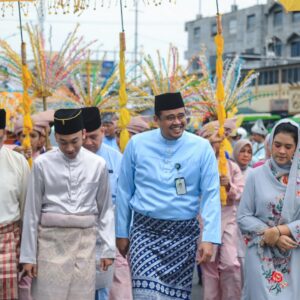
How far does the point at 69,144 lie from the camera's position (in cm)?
→ 524

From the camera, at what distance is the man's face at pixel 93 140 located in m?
6.49

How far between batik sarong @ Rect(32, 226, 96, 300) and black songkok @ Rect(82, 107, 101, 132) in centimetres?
140

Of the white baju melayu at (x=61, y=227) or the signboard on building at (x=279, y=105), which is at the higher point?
the white baju melayu at (x=61, y=227)

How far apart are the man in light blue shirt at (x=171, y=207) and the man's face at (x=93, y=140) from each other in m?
0.96

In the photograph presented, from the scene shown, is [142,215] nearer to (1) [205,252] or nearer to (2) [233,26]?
(1) [205,252]

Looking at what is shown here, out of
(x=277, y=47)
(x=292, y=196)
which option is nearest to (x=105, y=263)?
(x=292, y=196)

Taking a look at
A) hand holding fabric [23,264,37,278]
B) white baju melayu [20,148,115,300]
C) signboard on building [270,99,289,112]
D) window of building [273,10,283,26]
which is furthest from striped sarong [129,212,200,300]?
window of building [273,10,283,26]

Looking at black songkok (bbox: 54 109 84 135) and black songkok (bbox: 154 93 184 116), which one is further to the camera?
black songkok (bbox: 154 93 184 116)

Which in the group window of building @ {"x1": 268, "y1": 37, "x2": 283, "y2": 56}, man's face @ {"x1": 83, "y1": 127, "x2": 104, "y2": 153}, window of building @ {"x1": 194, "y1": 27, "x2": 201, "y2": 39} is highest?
window of building @ {"x1": 194, "y1": 27, "x2": 201, "y2": 39}

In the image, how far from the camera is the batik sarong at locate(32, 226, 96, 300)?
5160mm

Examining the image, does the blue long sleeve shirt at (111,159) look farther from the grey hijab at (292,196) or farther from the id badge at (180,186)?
the grey hijab at (292,196)

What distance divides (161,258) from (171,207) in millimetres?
407

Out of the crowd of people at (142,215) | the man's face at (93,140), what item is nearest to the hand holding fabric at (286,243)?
the crowd of people at (142,215)

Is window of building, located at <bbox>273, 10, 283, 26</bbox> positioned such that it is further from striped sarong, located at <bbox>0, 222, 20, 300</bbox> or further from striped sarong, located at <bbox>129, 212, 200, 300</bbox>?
striped sarong, located at <bbox>0, 222, 20, 300</bbox>
